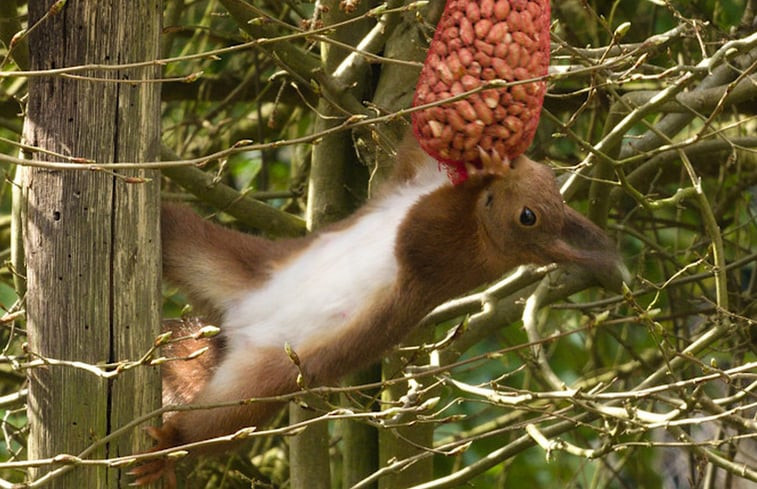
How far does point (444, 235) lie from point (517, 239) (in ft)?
0.65

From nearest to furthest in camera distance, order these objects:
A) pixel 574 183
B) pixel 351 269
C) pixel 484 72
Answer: pixel 484 72 < pixel 351 269 < pixel 574 183

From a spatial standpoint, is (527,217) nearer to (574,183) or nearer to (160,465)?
(574,183)

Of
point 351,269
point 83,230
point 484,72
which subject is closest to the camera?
point 484,72

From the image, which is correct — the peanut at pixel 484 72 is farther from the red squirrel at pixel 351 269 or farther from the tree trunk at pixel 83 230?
the tree trunk at pixel 83 230

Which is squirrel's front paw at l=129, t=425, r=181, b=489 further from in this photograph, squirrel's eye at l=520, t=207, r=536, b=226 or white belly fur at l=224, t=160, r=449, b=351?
squirrel's eye at l=520, t=207, r=536, b=226

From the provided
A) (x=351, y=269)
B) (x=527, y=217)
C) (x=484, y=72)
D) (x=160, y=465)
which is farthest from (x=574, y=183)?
(x=160, y=465)

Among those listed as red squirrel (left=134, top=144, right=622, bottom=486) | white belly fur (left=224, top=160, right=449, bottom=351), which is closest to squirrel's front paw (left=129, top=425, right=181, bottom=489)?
red squirrel (left=134, top=144, right=622, bottom=486)

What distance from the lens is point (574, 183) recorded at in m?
4.02

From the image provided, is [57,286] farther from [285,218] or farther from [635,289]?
[635,289]

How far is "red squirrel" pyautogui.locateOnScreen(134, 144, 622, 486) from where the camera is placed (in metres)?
3.18

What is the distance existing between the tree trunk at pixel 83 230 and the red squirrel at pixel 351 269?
30cm

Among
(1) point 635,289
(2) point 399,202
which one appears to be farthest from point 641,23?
(2) point 399,202

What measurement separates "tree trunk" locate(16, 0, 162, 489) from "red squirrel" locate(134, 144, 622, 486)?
0.30 metres

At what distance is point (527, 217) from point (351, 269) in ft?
1.78
